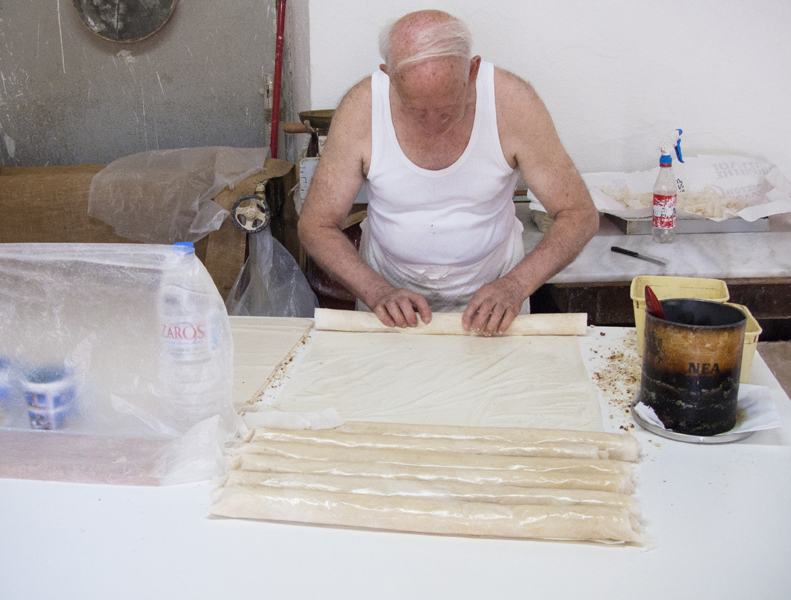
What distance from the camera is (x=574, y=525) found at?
2.81 ft

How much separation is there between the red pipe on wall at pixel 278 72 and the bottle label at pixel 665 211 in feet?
6.55

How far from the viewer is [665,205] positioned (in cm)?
235

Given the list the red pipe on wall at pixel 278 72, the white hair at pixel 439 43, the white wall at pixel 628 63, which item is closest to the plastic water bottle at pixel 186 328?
the white hair at pixel 439 43

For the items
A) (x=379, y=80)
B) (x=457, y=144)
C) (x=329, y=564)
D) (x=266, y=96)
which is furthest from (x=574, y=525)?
(x=266, y=96)

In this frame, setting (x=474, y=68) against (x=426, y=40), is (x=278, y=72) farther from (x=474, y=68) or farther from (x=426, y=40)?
(x=426, y=40)

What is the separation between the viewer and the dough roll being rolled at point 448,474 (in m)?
0.94

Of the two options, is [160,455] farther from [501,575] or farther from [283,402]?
[501,575]

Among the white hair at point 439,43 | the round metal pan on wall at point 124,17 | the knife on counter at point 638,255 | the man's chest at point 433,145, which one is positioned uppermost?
the round metal pan on wall at point 124,17

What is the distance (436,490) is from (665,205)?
1.78 metres

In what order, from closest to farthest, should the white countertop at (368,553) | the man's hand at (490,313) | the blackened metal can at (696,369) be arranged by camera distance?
the white countertop at (368,553), the blackened metal can at (696,369), the man's hand at (490,313)

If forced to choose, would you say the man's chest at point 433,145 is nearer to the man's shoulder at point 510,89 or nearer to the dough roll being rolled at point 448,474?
the man's shoulder at point 510,89

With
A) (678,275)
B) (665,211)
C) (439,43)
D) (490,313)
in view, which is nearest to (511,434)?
(490,313)

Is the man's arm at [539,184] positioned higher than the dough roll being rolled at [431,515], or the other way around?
the man's arm at [539,184]

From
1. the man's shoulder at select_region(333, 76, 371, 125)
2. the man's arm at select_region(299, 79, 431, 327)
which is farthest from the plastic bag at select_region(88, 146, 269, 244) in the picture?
the man's shoulder at select_region(333, 76, 371, 125)
